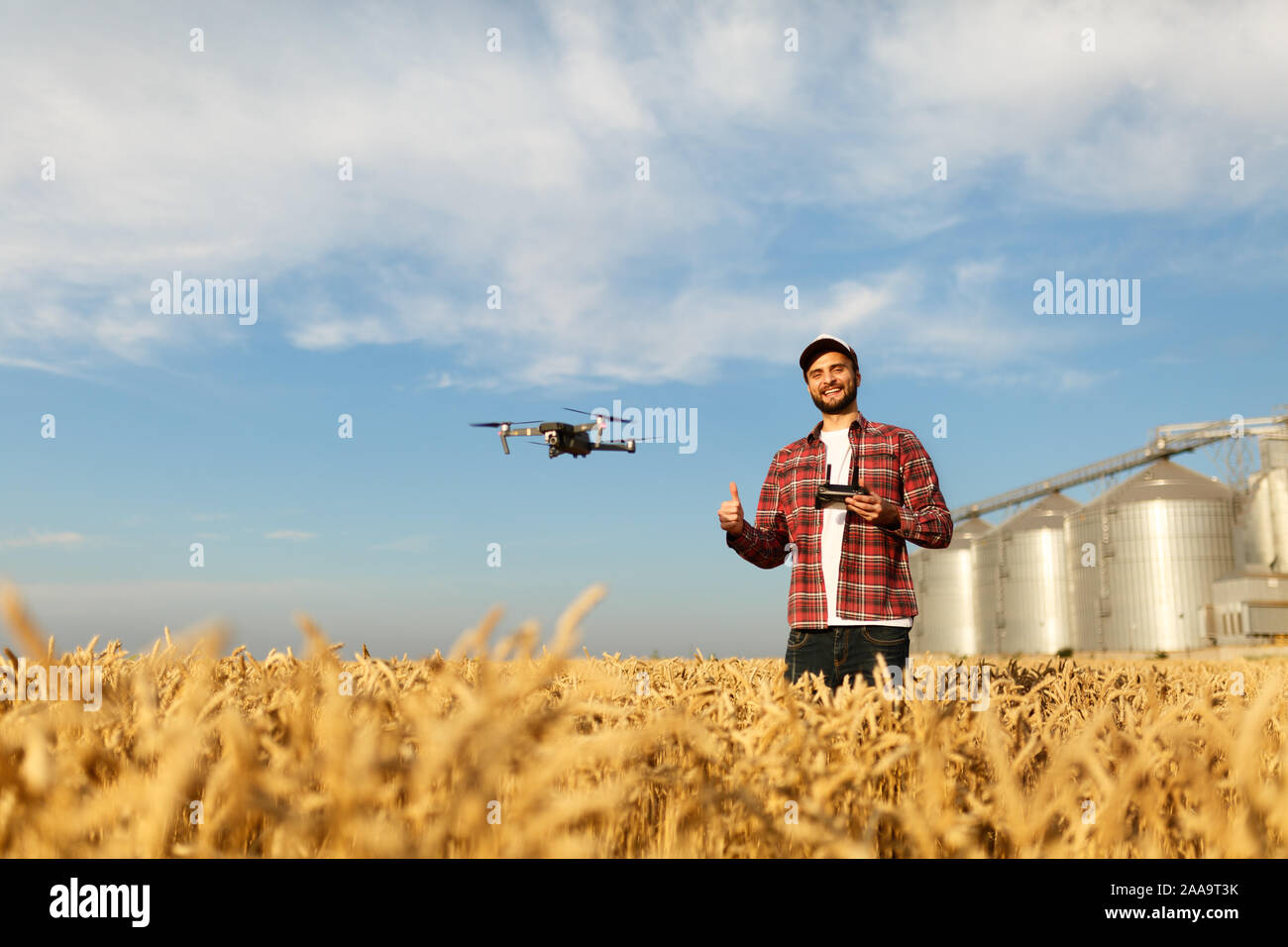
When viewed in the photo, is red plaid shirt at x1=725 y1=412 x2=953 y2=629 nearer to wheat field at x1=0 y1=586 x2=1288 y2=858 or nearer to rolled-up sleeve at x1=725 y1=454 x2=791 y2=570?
rolled-up sleeve at x1=725 y1=454 x2=791 y2=570

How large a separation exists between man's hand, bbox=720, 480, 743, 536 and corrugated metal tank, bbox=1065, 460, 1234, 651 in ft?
150

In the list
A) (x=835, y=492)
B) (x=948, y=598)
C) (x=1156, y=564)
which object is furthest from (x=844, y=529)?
(x=948, y=598)

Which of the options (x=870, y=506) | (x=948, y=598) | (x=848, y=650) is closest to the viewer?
(x=870, y=506)

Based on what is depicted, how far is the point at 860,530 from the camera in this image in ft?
16.0

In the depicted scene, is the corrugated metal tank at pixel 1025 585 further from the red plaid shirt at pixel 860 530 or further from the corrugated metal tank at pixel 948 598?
the red plaid shirt at pixel 860 530

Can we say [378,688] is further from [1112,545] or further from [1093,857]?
[1112,545]

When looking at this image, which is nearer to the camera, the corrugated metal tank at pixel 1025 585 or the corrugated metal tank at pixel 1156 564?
the corrugated metal tank at pixel 1156 564

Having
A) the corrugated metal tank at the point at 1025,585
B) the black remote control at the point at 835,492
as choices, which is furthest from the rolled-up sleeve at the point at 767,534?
the corrugated metal tank at the point at 1025,585

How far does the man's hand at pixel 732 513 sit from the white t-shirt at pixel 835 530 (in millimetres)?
498

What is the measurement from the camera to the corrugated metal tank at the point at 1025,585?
49250 millimetres

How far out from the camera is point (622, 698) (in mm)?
3068

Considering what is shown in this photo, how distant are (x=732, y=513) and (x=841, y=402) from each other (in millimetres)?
1071

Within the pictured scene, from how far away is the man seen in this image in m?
4.75

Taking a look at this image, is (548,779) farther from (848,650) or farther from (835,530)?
(835,530)
